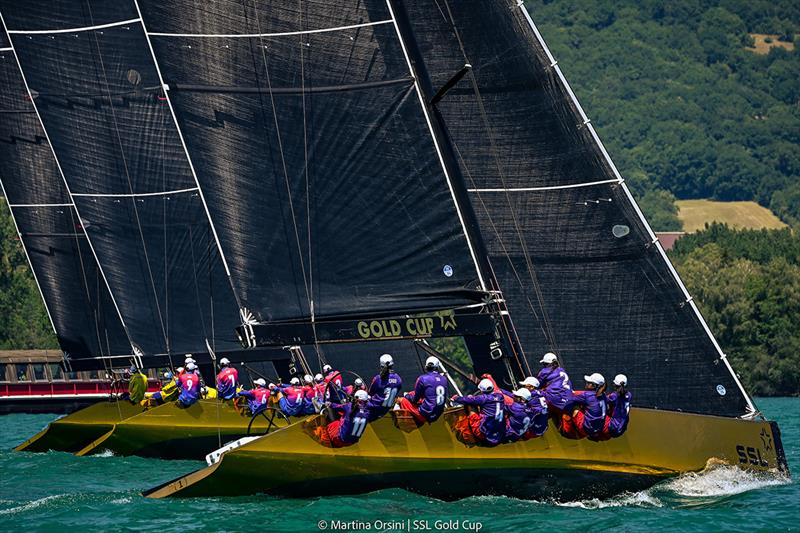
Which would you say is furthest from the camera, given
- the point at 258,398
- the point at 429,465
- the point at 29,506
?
the point at 258,398

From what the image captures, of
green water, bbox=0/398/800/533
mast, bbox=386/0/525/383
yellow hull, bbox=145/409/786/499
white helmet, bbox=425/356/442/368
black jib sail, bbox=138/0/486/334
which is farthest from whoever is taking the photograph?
black jib sail, bbox=138/0/486/334

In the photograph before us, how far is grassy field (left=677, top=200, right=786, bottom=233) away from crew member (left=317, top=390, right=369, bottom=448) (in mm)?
151773

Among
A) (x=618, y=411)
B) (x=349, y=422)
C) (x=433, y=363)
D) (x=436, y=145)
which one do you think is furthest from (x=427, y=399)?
(x=436, y=145)

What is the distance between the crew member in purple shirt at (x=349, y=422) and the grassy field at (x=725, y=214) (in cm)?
15178

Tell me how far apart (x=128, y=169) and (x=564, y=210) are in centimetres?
1373

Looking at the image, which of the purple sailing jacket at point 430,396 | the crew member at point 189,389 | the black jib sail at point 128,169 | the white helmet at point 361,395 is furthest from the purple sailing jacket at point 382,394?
the black jib sail at point 128,169

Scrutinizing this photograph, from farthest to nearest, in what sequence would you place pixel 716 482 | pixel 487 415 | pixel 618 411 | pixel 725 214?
1. pixel 725 214
2. pixel 716 482
3. pixel 618 411
4. pixel 487 415

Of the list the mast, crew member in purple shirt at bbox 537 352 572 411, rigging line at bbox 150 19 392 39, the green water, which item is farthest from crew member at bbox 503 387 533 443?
rigging line at bbox 150 19 392 39

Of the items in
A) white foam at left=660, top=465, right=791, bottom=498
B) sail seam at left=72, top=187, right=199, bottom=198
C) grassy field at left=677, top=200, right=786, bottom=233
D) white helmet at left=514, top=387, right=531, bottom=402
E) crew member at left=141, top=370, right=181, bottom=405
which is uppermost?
grassy field at left=677, top=200, right=786, bottom=233

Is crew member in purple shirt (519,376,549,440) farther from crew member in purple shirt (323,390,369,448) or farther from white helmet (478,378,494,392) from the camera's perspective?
crew member in purple shirt (323,390,369,448)

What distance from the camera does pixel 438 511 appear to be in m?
20.2

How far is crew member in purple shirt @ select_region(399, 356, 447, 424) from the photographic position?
2098 centimetres

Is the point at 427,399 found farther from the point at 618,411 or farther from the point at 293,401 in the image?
the point at 293,401

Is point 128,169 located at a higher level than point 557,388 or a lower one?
higher
